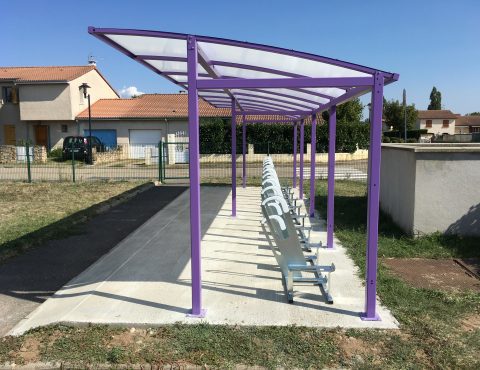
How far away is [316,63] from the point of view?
4188 millimetres

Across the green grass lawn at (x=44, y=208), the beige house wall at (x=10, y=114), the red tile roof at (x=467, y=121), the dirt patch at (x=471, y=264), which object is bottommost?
the dirt patch at (x=471, y=264)

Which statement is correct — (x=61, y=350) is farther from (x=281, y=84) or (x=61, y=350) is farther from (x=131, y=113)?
(x=131, y=113)

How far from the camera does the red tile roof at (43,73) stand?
28344 mm

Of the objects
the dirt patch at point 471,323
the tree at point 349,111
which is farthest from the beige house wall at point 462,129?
the dirt patch at point 471,323

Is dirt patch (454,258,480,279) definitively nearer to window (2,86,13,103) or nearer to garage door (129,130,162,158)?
garage door (129,130,162,158)

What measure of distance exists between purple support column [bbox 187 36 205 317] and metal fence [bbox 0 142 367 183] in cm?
1164

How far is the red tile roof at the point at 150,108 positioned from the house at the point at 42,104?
111 cm

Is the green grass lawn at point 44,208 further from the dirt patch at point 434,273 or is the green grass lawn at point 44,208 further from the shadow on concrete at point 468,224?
the shadow on concrete at point 468,224

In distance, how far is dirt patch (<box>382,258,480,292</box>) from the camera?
4.80 m

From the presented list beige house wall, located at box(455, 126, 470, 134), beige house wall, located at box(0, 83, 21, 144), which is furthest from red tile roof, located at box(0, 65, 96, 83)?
beige house wall, located at box(455, 126, 470, 134)

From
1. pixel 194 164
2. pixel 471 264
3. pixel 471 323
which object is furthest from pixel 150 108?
pixel 471 323

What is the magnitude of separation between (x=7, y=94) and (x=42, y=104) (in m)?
3.49

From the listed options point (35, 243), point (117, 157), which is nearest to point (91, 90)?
point (117, 157)

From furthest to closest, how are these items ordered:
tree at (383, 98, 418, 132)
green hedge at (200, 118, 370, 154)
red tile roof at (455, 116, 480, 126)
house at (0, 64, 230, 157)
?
red tile roof at (455, 116, 480, 126) → tree at (383, 98, 418, 132) → house at (0, 64, 230, 157) → green hedge at (200, 118, 370, 154)
